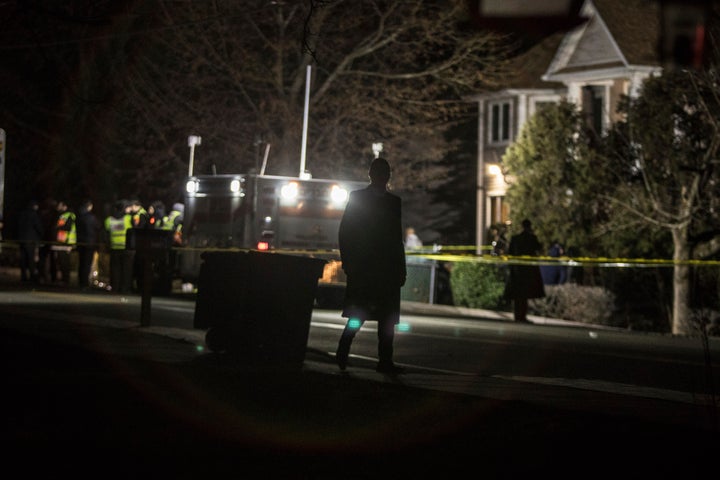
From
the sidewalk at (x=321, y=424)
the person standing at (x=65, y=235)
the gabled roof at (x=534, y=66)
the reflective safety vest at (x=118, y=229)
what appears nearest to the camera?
the sidewalk at (x=321, y=424)

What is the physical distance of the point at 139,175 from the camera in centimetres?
4084

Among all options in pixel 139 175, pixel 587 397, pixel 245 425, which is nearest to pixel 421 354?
pixel 587 397

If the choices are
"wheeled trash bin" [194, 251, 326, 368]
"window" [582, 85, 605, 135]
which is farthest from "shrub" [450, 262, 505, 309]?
"wheeled trash bin" [194, 251, 326, 368]

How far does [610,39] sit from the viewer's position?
37.7 metres

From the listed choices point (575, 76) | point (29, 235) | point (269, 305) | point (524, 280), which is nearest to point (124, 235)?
point (29, 235)

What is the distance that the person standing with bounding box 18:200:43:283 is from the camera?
1098 inches

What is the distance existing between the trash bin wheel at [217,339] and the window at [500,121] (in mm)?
30378

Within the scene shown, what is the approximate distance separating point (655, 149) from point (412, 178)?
1541cm

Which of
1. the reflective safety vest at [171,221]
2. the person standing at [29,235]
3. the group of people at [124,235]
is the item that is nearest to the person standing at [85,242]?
the group of people at [124,235]

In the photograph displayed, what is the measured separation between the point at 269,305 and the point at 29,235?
16664mm

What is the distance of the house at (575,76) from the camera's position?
37.2m

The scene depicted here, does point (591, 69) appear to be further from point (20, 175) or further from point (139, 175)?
point (20, 175)

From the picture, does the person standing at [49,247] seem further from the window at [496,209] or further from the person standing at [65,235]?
the window at [496,209]

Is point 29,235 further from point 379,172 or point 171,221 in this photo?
point 379,172
